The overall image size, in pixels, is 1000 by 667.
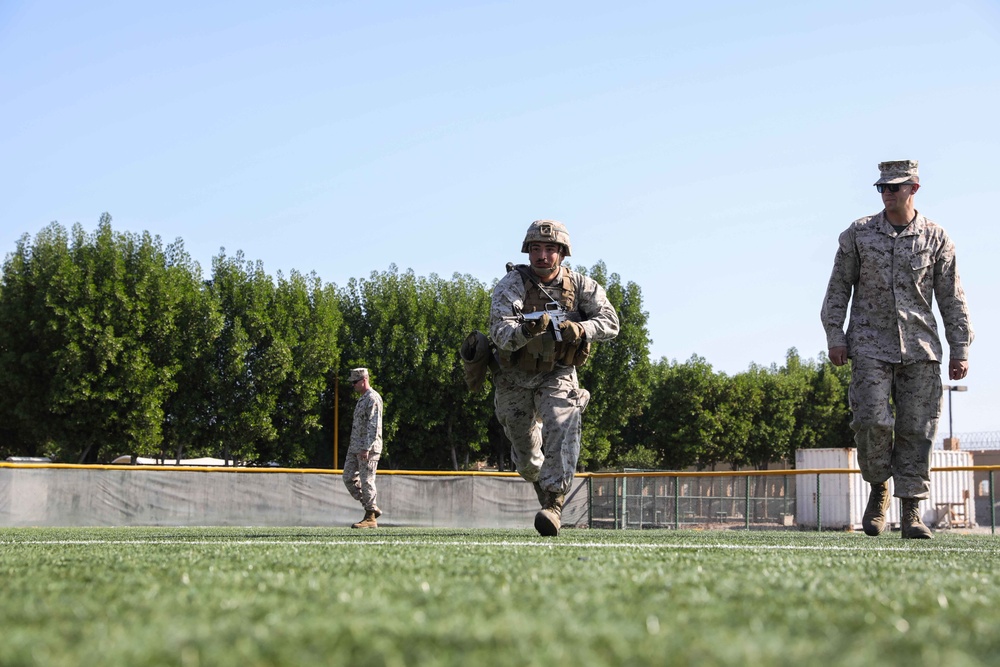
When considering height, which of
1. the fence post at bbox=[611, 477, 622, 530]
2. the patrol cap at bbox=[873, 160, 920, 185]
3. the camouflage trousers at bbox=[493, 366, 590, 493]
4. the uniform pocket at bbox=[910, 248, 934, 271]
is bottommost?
the fence post at bbox=[611, 477, 622, 530]

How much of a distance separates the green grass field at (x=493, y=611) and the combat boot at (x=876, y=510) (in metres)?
3.34

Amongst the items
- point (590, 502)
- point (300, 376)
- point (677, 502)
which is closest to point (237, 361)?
point (300, 376)

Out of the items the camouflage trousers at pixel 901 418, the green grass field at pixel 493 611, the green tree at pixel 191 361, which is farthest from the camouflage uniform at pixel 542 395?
the green tree at pixel 191 361

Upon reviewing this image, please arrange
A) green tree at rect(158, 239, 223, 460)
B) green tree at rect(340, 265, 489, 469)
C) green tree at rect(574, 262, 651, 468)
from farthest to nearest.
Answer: green tree at rect(574, 262, 651, 468) < green tree at rect(340, 265, 489, 469) < green tree at rect(158, 239, 223, 460)

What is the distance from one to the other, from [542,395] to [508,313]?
2.11ft

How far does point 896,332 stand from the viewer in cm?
747

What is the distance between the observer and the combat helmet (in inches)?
312

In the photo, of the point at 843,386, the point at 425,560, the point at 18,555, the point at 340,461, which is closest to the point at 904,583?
the point at 425,560

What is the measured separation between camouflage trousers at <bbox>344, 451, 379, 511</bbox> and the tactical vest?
697 cm

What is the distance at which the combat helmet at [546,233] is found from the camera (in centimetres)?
793

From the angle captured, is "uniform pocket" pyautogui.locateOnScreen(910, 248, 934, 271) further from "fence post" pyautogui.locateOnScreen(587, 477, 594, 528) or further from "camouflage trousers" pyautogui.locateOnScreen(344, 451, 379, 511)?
"fence post" pyautogui.locateOnScreen(587, 477, 594, 528)

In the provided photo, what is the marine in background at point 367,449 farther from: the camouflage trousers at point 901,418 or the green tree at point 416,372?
the green tree at point 416,372

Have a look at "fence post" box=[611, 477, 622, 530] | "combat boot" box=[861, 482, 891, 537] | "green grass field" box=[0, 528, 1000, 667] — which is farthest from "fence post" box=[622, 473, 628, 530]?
"green grass field" box=[0, 528, 1000, 667]

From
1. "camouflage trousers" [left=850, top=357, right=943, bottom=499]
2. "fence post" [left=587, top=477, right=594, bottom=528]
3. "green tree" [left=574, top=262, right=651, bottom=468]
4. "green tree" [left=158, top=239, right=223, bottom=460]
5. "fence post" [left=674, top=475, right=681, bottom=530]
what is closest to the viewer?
"camouflage trousers" [left=850, top=357, right=943, bottom=499]
